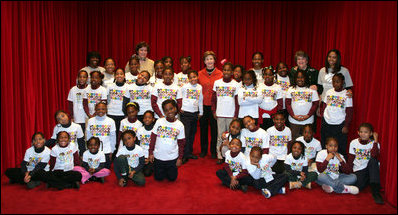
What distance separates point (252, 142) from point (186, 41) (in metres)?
3.91

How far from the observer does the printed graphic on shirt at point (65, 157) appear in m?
3.82

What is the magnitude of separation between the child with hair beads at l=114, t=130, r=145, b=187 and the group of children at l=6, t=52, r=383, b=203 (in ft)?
0.03

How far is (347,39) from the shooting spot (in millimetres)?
4812

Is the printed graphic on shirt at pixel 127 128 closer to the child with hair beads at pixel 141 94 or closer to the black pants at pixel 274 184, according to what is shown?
the child with hair beads at pixel 141 94

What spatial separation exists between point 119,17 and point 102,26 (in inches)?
14.9

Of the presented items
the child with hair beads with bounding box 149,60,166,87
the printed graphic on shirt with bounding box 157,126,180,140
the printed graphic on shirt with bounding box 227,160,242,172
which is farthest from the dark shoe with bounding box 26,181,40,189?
the printed graphic on shirt with bounding box 227,160,242,172

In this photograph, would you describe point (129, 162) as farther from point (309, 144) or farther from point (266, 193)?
point (309, 144)

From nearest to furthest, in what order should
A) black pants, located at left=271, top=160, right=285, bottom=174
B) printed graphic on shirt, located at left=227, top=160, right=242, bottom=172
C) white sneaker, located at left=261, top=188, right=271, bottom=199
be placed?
1. white sneaker, located at left=261, top=188, right=271, bottom=199
2. printed graphic on shirt, located at left=227, top=160, right=242, bottom=172
3. black pants, located at left=271, top=160, right=285, bottom=174

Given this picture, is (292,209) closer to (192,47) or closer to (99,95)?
(99,95)

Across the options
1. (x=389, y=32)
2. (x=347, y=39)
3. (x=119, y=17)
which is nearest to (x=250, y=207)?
(x=389, y=32)

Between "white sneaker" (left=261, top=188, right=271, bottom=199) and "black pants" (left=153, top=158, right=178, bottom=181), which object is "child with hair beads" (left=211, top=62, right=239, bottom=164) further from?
"white sneaker" (left=261, top=188, right=271, bottom=199)

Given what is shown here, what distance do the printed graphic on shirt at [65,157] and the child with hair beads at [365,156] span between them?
293cm

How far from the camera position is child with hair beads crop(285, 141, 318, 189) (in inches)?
148

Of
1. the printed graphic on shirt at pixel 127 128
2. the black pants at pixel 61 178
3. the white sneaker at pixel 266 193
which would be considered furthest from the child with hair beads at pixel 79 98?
the white sneaker at pixel 266 193
